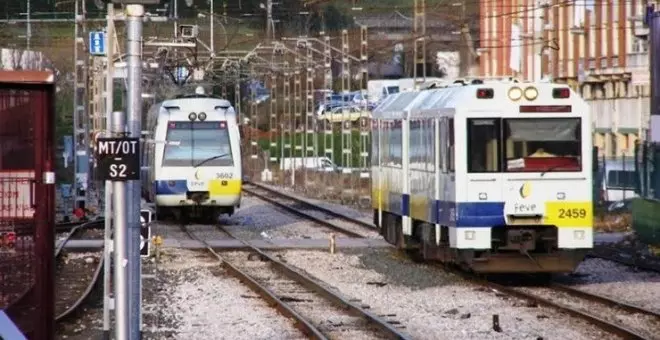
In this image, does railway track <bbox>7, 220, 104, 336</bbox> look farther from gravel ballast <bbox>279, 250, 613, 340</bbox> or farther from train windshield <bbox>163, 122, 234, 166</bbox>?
train windshield <bbox>163, 122, 234, 166</bbox>

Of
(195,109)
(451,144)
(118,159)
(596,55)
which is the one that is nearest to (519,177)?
(451,144)

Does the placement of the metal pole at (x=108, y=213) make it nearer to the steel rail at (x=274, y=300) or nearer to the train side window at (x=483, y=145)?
the steel rail at (x=274, y=300)

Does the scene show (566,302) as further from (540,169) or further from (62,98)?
(62,98)

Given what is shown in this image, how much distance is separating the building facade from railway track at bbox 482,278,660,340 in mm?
27224

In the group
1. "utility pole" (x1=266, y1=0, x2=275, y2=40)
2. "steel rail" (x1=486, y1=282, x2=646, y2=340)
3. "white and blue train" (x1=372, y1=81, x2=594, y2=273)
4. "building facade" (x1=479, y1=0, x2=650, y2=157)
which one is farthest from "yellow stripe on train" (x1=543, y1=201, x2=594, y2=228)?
"utility pole" (x1=266, y1=0, x2=275, y2=40)

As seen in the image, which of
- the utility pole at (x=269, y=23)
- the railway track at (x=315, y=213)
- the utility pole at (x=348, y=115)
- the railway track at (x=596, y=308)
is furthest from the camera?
the utility pole at (x=269, y=23)

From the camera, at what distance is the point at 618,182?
40656mm

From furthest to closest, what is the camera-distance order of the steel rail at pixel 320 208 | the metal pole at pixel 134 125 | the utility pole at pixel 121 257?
the steel rail at pixel 320 208, the metal pole at pixel 134 125, the utility pole at pixel 121 257

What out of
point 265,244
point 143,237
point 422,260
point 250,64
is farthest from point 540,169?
point 250,64

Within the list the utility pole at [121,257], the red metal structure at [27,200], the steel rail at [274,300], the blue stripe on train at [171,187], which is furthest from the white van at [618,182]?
the red metal structure at [27,200]

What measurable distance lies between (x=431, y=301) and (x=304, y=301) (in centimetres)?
167

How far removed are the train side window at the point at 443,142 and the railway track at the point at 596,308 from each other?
1.82 metres

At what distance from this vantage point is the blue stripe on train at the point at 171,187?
3962 centimetres

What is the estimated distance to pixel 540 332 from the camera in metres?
17.9
